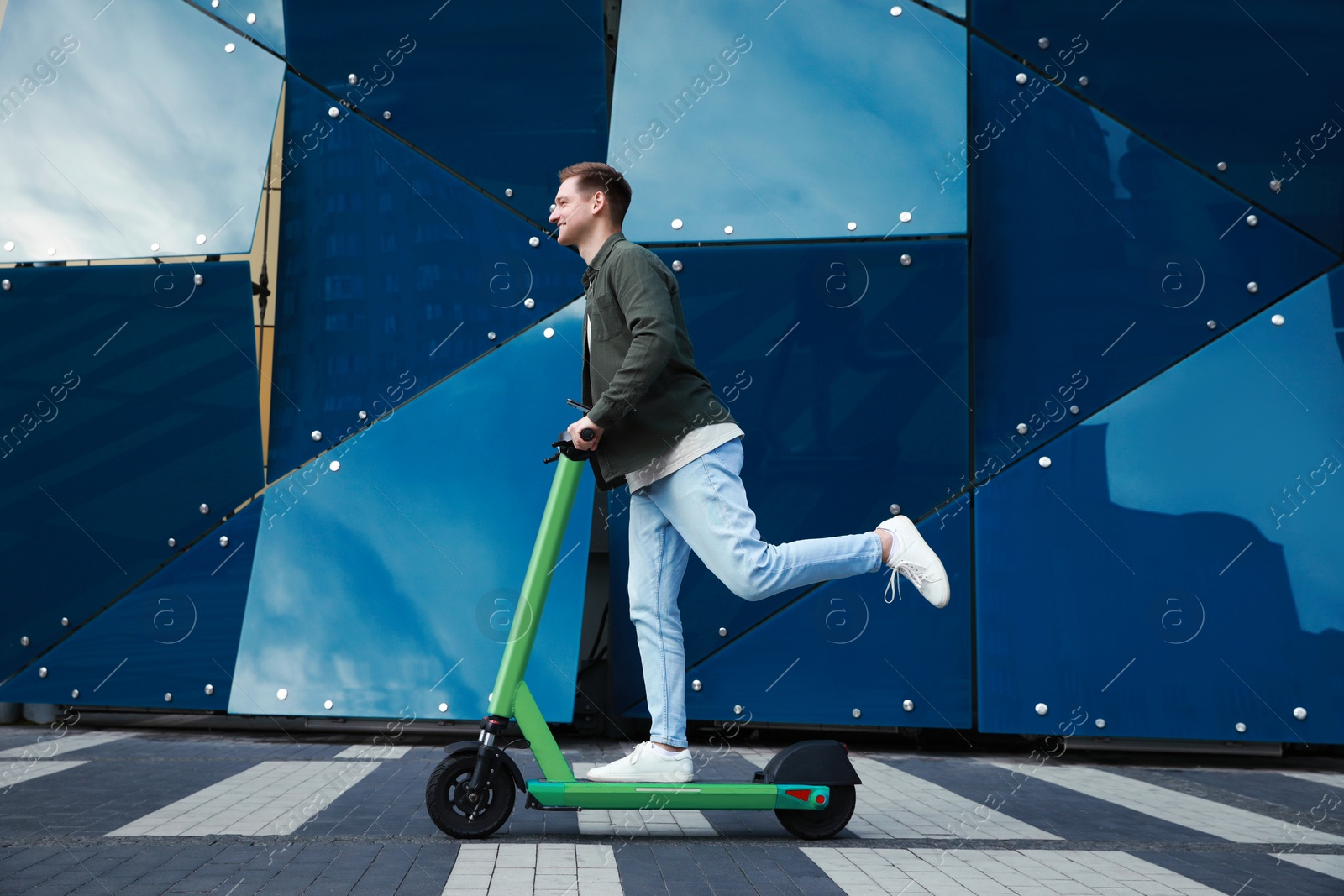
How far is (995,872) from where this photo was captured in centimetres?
270

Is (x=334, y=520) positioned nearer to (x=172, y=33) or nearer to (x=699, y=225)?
(x=699, y=225)

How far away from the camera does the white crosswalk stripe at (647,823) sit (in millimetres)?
3123

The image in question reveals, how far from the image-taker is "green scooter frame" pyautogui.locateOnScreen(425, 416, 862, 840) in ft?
9.45

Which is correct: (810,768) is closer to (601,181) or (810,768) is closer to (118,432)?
(601,181)

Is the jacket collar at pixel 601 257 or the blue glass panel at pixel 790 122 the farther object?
the blue glass panel at pixel 790 122

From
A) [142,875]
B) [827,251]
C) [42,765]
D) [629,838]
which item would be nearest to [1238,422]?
[827,251]

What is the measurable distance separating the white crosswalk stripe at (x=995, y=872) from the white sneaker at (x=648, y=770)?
384 millimetres

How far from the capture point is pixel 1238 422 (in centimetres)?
487

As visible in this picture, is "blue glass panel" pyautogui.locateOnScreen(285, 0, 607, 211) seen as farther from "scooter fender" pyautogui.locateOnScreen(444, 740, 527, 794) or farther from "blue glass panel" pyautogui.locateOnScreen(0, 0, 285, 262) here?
"scooter fender" pyautogui.locateOnScreen(444, 740, 527, 794)

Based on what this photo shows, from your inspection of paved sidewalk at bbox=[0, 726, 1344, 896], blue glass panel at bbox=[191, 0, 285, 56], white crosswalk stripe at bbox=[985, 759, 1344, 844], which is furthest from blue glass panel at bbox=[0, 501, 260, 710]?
white crosswalk stripe at bbox=[985, 759, 1344, 844]

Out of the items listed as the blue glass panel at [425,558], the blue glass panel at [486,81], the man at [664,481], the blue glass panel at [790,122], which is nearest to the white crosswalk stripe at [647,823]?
the man at [664,481]

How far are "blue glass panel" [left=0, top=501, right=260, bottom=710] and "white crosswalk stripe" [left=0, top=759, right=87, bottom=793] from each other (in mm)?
682

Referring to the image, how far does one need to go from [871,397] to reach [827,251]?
0.68m

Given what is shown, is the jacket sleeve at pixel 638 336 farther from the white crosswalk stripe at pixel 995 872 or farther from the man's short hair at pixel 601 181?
the white crosswalk stripe at pixel 995 872
